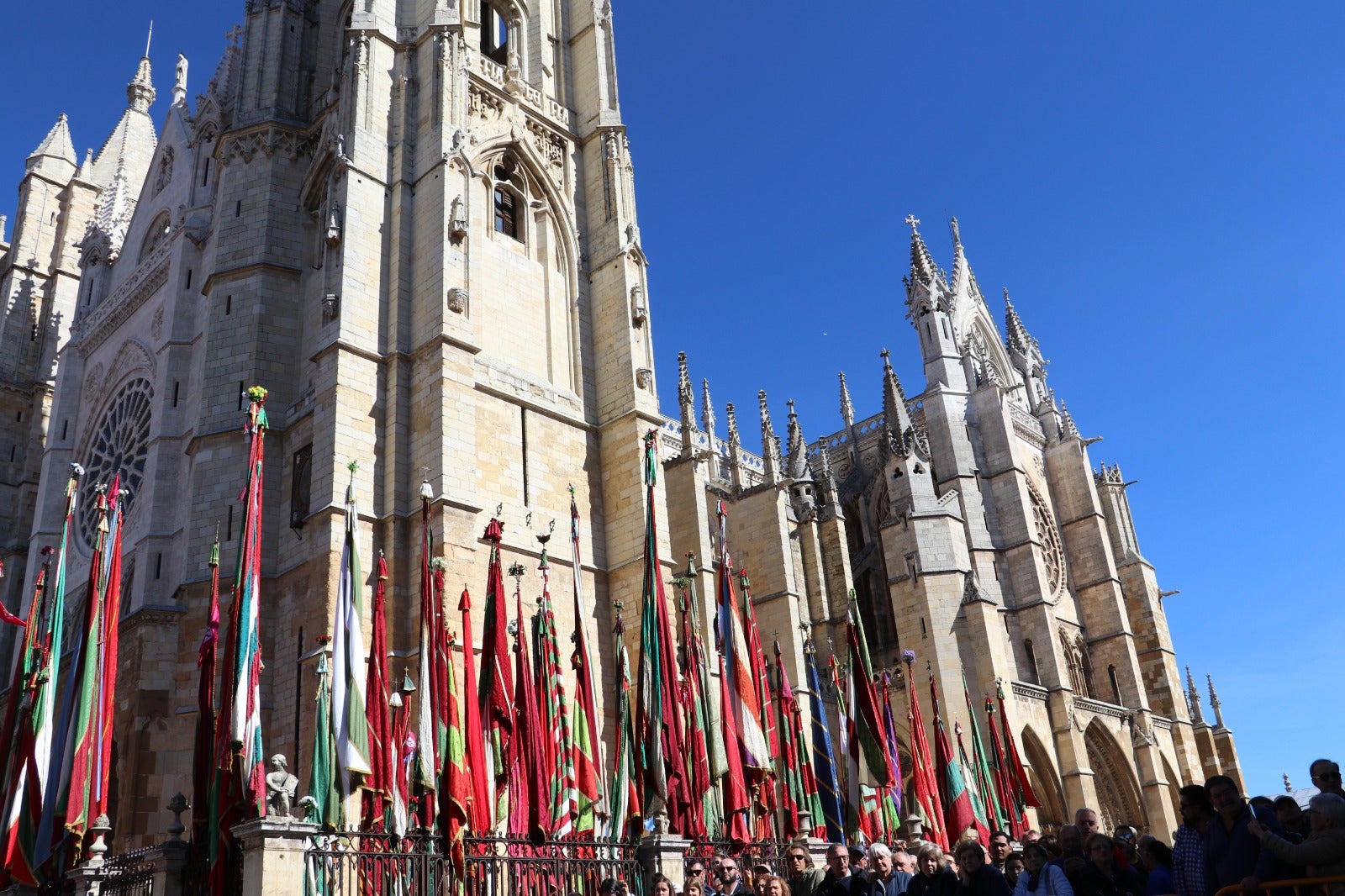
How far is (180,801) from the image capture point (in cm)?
1005

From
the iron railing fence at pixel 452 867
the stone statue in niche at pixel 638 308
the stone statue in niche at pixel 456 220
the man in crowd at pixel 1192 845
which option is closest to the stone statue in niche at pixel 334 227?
the stone statue in niche at pixel 456 220

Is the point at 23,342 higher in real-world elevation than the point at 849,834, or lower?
higher

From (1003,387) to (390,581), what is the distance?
74.4 ft

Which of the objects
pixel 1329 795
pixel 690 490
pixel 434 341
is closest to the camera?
pixel 1329 795

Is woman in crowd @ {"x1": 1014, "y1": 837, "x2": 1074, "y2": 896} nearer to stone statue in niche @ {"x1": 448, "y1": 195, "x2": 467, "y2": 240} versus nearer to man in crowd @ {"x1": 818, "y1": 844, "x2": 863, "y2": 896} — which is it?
man in crowd @ {"x1": 818, "y1": 844, "x2": 863, "y2": 896}

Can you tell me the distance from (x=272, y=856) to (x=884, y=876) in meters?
4.57

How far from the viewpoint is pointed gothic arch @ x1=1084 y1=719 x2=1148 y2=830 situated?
28.7m

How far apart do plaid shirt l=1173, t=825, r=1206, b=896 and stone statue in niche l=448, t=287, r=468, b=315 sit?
13.1m

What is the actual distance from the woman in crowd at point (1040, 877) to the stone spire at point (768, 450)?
19196mm

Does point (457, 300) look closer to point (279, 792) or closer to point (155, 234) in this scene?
point (279, 792)

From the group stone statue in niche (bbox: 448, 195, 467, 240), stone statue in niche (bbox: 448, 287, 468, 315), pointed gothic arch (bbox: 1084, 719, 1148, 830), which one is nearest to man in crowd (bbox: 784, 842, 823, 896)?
stone statue in niche (bbox: 448, 287, 468, 315)

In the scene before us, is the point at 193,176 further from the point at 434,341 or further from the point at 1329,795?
the point at 1329,795

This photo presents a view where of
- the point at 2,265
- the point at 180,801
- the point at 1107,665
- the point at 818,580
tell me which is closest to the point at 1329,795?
the point at 180,801

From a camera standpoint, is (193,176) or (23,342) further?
(23,342)
